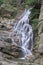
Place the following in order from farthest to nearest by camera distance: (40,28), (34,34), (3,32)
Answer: (3,32), (34,34), (40,28)

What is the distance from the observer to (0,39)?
13.6 m

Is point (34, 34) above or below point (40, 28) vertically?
below

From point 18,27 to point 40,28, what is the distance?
22.1 feet

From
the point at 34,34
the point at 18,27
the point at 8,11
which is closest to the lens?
the point at 34,34

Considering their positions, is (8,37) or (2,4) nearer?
(8,37)

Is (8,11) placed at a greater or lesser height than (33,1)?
lesser

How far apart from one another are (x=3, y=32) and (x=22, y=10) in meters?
5.04

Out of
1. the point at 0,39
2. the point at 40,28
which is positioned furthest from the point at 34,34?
the point at 40,28

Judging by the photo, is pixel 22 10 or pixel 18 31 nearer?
pixel 18 31

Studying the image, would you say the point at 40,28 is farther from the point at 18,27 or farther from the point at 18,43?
the point at 18,27

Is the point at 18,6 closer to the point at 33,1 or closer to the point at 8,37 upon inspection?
the point at 33,1

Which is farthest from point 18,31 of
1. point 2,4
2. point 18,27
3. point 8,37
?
point 2,4

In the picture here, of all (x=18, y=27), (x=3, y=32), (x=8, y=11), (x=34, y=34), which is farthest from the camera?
(x=8, y=11)

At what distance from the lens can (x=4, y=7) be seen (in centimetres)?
2000
